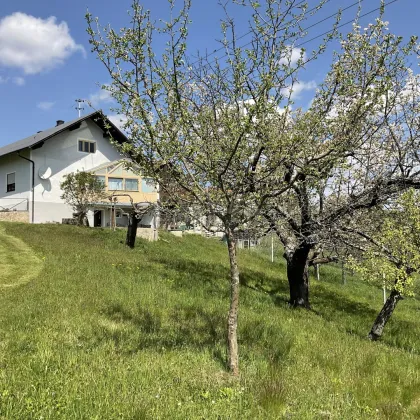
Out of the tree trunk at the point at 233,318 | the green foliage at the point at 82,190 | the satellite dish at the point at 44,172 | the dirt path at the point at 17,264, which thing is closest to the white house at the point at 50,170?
the satellite dish at the point at 44,172

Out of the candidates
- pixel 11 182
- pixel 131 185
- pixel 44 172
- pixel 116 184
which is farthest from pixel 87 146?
pixel 11 182

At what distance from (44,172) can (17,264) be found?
18.7m

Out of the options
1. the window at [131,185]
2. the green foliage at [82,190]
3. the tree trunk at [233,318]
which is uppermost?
the window at [131,185]

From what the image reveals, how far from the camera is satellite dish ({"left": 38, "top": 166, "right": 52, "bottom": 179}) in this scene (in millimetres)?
28953

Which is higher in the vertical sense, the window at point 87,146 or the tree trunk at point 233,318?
the window at point 87,146

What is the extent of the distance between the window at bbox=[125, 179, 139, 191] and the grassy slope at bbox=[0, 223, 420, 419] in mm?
19556

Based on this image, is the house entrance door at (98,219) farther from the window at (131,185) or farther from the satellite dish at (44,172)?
the satellite dish at (44,172)

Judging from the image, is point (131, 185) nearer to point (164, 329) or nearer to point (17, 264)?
point (17, 264)

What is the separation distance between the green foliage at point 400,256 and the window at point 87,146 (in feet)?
86.8

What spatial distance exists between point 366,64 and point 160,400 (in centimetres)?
613

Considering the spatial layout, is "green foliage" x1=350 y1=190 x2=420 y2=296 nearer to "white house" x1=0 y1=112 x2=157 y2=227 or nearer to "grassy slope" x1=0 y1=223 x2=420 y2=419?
"grassy slope" x1=0 y1=223 x2=420 y2=419

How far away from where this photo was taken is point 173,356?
5918 mm

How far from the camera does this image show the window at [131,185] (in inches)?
1235

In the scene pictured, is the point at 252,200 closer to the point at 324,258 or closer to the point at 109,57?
the point at 109,57
